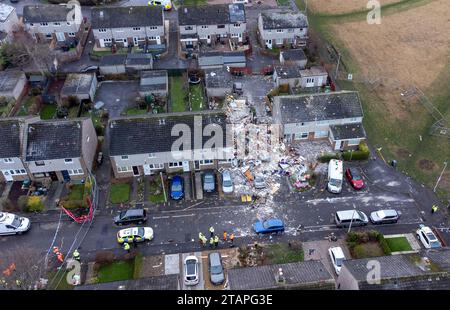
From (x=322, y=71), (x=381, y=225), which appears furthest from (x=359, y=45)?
(x=381, y=225)

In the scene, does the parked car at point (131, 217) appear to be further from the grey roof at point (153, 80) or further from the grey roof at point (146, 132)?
the grey roof at point (153, 80)

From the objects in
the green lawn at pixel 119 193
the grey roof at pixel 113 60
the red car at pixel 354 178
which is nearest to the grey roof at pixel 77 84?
the grey roof at pixel 113 60

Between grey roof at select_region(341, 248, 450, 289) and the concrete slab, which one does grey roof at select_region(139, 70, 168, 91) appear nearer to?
the concrete slab

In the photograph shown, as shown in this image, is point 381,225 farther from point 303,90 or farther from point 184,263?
point 303,90

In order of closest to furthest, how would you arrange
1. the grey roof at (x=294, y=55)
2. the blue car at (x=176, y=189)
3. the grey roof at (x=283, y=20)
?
the blue car at (x=176, y=189), the grey roof at (x=294, y=55), the grey roof at (x=283, y=20)

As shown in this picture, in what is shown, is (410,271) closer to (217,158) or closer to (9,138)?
(217,158)

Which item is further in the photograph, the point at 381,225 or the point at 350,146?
the point at 350,146
